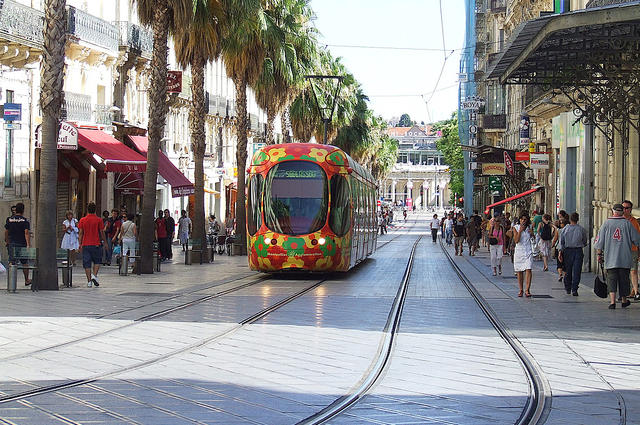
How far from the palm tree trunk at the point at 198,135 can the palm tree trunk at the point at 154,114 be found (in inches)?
204

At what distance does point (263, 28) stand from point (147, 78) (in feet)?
36.1

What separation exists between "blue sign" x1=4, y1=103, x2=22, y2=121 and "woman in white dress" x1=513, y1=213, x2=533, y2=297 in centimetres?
1384

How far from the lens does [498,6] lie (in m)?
67.8

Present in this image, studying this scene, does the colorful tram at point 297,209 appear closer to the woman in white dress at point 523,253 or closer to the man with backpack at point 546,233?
the woman in white dress at point 523,253

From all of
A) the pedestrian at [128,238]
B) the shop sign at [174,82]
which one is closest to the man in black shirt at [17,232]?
the pedestrian at [128,238]

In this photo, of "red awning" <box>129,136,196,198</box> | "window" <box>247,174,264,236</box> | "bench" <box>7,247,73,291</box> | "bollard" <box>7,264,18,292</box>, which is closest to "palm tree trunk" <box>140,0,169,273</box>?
"window" <box>247,174,264,236</box>

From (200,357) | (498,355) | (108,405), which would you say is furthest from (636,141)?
(108,405)

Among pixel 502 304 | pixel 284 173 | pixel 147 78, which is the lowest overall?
pixel 502 304

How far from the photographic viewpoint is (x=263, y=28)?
38469mm

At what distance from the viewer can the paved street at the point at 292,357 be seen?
8.85m

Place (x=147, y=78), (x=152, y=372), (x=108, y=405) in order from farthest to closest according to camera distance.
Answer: (x=147, y=78) < (x=152, y=372) < (x=108, y=405)

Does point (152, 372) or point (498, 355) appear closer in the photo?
point (152, 372)

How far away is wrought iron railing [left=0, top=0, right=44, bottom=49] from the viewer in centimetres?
2958

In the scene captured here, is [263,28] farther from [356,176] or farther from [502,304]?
[502,304]
